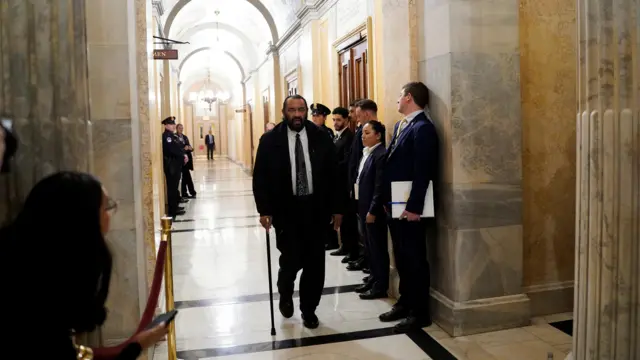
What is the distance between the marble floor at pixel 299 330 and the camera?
372cm

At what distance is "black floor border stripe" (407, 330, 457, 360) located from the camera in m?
3.63

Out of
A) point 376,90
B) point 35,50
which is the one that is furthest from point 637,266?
point 376,90

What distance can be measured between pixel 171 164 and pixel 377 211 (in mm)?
6593

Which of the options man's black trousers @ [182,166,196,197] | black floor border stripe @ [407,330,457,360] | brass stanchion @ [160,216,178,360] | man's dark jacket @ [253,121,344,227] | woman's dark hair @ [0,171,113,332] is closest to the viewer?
woman's dark hair @ [0,171,113,332]

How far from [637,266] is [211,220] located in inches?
→ 321

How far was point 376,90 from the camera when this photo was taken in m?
6.61

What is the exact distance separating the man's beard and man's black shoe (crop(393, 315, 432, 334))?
163cm

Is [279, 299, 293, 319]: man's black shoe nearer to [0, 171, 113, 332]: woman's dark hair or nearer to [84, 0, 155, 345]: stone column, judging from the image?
[84, 0, 155, 345]: stone column

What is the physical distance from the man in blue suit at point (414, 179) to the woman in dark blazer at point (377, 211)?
0.43 m

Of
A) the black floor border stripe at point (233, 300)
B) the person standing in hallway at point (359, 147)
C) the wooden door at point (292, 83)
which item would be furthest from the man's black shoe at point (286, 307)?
the wooden door at point (292, 83)

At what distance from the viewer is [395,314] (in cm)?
431

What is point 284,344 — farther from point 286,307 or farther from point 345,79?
point 345,79

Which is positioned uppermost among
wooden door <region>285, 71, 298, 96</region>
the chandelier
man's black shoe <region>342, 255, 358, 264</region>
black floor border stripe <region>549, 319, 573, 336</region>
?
the chandelier

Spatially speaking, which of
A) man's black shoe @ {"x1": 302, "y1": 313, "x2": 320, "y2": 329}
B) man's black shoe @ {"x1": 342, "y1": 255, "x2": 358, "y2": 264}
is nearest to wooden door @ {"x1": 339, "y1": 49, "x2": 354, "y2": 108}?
man's black shoe @ {"x1": 342, "y1": 255, "x2": 358, "y2": 264}
